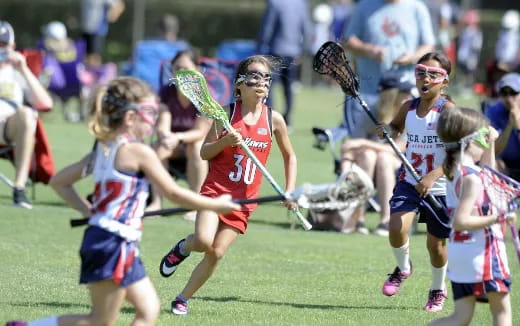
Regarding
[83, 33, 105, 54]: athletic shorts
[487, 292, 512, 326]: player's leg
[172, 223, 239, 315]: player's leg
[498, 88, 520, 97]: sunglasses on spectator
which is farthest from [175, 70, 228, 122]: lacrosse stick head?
[83, 33, 105, 54]: athletic shorts

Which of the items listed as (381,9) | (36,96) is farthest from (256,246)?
(381,9)

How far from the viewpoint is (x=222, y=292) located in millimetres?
7398

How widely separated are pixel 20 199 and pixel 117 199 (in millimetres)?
5390

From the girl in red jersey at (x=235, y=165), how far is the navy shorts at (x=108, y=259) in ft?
4.59

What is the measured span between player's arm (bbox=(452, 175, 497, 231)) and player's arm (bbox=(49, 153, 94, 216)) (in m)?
1.74

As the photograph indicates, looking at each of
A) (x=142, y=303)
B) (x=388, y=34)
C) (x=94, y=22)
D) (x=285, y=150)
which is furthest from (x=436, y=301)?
(x=94, y=22)

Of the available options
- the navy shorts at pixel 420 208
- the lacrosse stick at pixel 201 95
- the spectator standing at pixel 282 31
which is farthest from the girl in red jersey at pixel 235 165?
the spectator standing at pixel 282 31

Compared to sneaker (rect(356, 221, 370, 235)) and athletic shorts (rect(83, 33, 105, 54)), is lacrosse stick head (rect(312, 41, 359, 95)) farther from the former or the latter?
athletic shorts (rect(83, 33, 105, 54))

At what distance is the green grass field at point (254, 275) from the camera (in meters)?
6.68

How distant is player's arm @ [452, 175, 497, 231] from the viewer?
531 centimetres

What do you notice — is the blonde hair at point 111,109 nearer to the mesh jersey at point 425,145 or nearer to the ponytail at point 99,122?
the ponytail at point 99,122

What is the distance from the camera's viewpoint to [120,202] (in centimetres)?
528

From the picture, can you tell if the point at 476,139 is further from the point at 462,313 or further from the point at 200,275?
the point at 200,275

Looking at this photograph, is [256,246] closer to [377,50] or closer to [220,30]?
[377,50]
